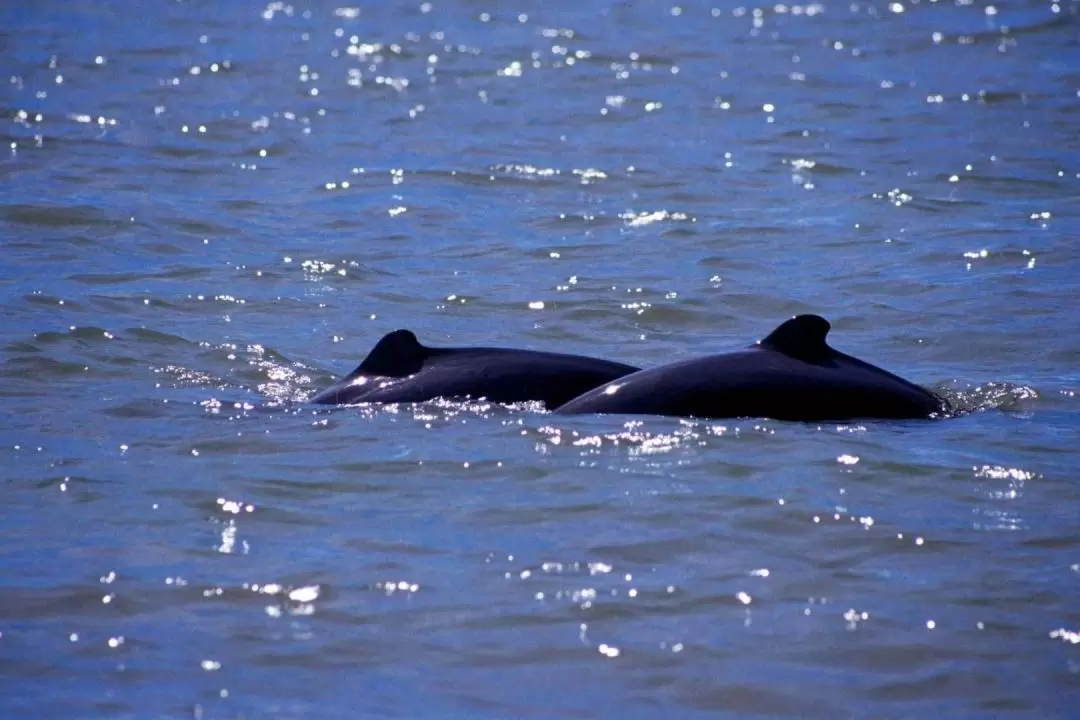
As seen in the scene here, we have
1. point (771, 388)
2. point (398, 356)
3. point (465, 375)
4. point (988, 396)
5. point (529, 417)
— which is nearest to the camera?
point (771, 388)

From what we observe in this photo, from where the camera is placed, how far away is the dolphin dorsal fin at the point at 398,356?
26.5ft

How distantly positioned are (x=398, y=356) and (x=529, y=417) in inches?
28.8

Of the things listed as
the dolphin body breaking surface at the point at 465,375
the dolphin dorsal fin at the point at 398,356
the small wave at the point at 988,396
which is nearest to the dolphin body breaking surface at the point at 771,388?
the dolphin body breaking surface at the point at 465,375

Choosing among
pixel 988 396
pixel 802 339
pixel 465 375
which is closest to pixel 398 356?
pixel 465 375

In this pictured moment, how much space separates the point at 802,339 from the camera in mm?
7562

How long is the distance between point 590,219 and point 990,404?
666 centimetres

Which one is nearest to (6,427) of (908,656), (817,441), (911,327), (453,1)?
(817,441)

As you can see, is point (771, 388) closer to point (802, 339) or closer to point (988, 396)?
point (802, 339)

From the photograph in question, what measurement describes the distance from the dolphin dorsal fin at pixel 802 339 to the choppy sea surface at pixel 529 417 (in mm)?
334

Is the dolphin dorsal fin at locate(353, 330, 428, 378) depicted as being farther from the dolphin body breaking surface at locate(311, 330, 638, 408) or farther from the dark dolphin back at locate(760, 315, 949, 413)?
the dark dolphin back at locate(760, 315, 949, 413)

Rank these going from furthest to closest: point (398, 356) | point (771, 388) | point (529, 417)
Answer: point (398, 356), point (529, 417), point (771, 388)

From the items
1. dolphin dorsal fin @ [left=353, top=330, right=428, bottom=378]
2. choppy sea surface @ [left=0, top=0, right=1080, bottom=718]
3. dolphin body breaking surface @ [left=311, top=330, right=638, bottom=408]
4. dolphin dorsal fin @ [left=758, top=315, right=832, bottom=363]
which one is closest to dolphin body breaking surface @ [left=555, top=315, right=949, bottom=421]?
dolphin dorsal fin @ [left=758, top=315, right=832, bottom=363]

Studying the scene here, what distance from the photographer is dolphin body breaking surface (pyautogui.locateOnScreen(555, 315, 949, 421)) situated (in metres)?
7.53

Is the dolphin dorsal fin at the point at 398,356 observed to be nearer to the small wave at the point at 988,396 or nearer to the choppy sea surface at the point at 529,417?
the choppy sea surface at the point at 529,417
